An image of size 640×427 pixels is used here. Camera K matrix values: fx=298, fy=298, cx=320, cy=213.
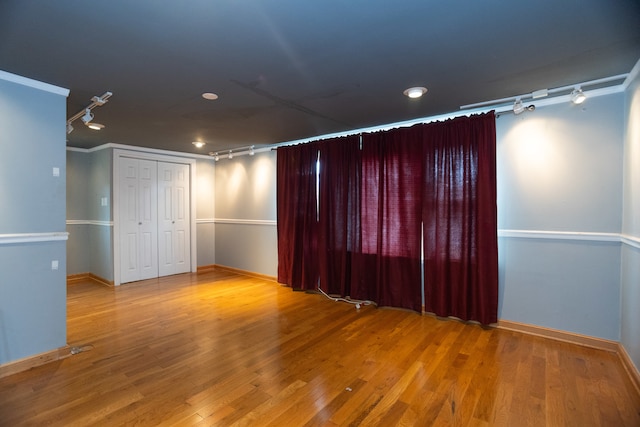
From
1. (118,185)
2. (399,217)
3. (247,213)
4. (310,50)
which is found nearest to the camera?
(310,50)

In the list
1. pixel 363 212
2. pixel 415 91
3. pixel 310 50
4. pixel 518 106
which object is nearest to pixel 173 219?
pixel 363 212

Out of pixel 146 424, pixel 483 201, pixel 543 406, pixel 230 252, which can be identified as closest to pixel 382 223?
pixel 483 201

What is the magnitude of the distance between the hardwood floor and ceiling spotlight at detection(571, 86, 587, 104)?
2.26 m

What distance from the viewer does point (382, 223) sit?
386 cm

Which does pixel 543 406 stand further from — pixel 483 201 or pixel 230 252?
pixel 230 252

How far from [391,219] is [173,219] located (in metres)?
4.22

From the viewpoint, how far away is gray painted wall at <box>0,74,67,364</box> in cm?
238

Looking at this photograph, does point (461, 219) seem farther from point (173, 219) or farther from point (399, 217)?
point (173, 219)

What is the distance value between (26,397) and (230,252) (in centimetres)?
400

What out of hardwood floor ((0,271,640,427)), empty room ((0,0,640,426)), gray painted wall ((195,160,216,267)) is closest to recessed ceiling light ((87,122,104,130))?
empty room ((0,0,640,426))

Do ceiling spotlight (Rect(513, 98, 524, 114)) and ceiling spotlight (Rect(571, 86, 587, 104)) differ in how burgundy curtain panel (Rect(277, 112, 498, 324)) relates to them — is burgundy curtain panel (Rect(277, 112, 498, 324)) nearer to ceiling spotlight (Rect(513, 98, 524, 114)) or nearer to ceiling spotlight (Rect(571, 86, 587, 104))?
ceiling spotlight (Rect(513, 98, 524, 114))

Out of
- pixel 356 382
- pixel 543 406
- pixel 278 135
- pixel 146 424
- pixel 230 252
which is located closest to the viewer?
pixel 146 424

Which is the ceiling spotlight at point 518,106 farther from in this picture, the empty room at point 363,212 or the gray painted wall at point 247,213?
the gray painted wall at point 247,213

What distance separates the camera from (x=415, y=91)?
272 centimetres
